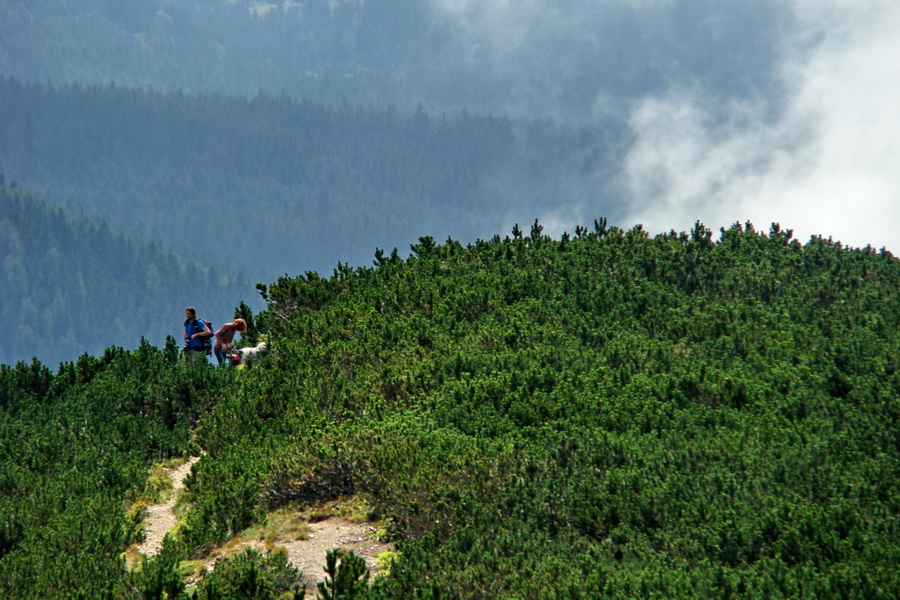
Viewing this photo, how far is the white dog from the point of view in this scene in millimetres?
17216

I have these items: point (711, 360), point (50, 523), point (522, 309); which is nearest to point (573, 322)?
point (522, 309)

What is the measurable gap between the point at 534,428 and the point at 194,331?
8.82 meters

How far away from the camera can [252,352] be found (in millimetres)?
17453

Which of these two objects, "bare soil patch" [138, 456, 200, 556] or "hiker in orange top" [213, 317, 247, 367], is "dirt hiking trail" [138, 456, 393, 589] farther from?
"hiker in orange top" [213, 317, 247, 367]

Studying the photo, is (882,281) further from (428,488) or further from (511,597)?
(511,597)

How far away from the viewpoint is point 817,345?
15.2 metres

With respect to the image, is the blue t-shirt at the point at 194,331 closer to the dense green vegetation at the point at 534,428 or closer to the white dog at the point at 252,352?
the dense green vegetation at the point at 534,428

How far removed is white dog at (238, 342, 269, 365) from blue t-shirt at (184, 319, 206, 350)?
1216 mm

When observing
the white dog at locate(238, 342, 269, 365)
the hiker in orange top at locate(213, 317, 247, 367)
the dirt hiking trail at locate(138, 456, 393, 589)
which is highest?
the hiker in orange top at locate(213, 317, 247, 367)

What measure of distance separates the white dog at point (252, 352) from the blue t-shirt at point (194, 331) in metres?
1.22

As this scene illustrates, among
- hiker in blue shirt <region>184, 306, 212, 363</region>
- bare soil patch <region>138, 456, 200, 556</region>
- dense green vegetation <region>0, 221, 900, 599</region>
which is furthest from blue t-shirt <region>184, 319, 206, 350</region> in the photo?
bare soil patch <region>138, 456, 200, 556</region>

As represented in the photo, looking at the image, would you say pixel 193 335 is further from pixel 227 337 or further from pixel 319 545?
pixel 319 545

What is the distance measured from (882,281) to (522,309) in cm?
659

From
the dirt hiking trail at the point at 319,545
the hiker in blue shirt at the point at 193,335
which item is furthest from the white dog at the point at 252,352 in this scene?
the dirt hiking trail at the point at 319,545
